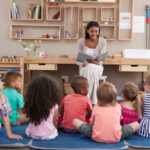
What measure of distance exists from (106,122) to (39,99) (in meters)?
0.55

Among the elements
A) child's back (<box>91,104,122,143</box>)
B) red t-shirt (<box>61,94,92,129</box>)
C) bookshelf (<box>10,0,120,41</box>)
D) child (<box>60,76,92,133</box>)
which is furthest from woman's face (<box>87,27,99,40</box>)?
child's back (<box>91,104,122,143</box>)

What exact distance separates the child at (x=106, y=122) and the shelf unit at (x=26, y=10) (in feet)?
9.83

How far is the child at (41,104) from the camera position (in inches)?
75.3

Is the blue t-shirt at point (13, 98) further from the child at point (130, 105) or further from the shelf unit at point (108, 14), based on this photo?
the shelf unit at point (108, 14)

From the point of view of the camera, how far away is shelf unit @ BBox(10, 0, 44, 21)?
4.52 meters

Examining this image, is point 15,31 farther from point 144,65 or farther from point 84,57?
point 144,65

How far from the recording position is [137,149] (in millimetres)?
1828

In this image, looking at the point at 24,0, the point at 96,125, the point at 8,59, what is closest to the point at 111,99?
the point at 96,125

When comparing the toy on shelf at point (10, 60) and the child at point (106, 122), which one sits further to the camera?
the toy on shelf at point (10, 60)

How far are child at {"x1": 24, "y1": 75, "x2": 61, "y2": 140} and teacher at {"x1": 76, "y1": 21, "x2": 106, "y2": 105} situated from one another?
144 cm

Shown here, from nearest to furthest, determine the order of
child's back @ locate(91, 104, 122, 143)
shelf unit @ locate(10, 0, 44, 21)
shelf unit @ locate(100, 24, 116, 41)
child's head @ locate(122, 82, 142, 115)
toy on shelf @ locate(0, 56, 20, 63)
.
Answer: child's back @ locate(91, 104, 122, 143) → child's head @ locate(122, 82, 142, 115) → toy on shelf @ locate(0, 56, 20, 63) → shelf unit @ locate(10, 0, 44, 21) → shelf unit @ locate(100, 24, 116, 41)

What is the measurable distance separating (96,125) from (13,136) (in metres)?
0.68

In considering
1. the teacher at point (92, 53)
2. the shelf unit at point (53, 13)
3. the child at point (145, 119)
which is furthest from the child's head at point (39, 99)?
the shelf unit at point (53, 13)

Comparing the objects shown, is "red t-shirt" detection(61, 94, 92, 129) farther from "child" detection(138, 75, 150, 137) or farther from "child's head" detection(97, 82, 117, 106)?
"child" detection(138, 75, 150, 137)
